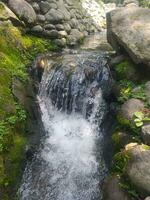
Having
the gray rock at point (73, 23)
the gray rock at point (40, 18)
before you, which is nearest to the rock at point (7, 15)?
the gray rock at point (40, 18)

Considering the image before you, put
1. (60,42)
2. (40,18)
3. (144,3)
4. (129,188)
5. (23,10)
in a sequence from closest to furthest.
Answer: (129,188)
(23,10)
(60,42)
(40,18)
(144,3)

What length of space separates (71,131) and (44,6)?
6.85 m

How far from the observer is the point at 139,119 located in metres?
7.16

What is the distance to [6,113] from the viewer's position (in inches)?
276

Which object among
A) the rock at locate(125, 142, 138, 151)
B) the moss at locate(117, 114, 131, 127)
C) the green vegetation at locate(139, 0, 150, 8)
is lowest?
the green vegetation at locate(139, 0, 150, 8)

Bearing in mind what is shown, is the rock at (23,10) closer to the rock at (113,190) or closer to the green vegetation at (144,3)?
the rock at (113,190)

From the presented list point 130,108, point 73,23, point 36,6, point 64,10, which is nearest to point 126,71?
point 130,108

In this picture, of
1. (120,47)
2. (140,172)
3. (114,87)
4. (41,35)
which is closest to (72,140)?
(114,87)

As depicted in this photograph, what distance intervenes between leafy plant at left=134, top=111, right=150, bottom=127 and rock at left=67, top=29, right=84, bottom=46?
6.42 metres

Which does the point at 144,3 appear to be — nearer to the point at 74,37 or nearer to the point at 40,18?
the point at 74,37

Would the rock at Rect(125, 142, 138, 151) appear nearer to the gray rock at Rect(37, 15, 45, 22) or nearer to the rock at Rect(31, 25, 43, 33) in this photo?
the rock at Rect(31, 25, 43, 33)

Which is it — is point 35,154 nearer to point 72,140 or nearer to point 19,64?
point 72,140

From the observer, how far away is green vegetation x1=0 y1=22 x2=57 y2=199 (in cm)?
635

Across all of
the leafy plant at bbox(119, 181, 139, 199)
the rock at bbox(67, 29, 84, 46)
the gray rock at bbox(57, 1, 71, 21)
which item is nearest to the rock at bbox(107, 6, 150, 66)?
the rock at bbox(67, 29, 84, 46)
